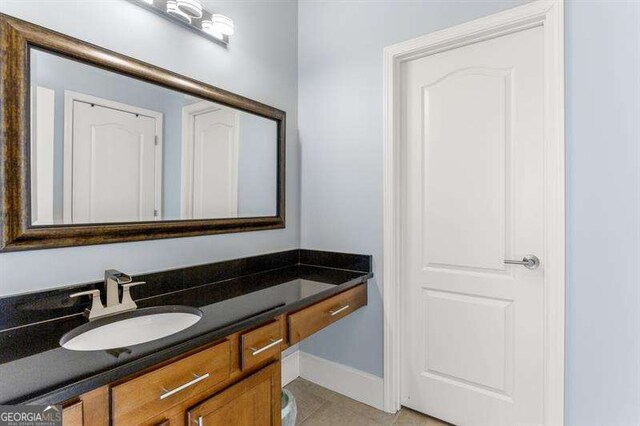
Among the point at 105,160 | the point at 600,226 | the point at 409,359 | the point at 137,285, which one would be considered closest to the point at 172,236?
the point at 137,285

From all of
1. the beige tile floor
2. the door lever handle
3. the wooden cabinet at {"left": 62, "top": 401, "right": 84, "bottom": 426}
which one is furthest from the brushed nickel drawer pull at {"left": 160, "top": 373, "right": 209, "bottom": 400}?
the door lever handle

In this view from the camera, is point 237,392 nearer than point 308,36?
Yes

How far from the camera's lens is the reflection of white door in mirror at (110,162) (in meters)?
1.34

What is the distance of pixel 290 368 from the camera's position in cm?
238

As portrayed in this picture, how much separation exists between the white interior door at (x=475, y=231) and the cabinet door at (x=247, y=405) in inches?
38.8

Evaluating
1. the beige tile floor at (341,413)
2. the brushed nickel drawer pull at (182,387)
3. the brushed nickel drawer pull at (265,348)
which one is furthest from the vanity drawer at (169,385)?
the beige tile floor at (341,413)

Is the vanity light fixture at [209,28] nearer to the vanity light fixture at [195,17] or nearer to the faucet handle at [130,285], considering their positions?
the vanity light fixture at [195,17]

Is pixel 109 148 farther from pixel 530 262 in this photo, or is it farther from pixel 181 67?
pixel 530 262

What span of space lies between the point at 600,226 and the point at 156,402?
179 centimetres

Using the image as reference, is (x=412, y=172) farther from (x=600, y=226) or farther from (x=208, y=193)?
(x=208, y=193)

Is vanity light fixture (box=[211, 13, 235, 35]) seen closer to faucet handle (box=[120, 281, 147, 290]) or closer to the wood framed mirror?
the wood framed mirror

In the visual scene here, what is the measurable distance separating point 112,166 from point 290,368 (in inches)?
66.8

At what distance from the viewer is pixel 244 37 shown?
203 centimetres

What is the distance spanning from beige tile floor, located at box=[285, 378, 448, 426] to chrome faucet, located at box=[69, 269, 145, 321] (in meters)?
1.20
